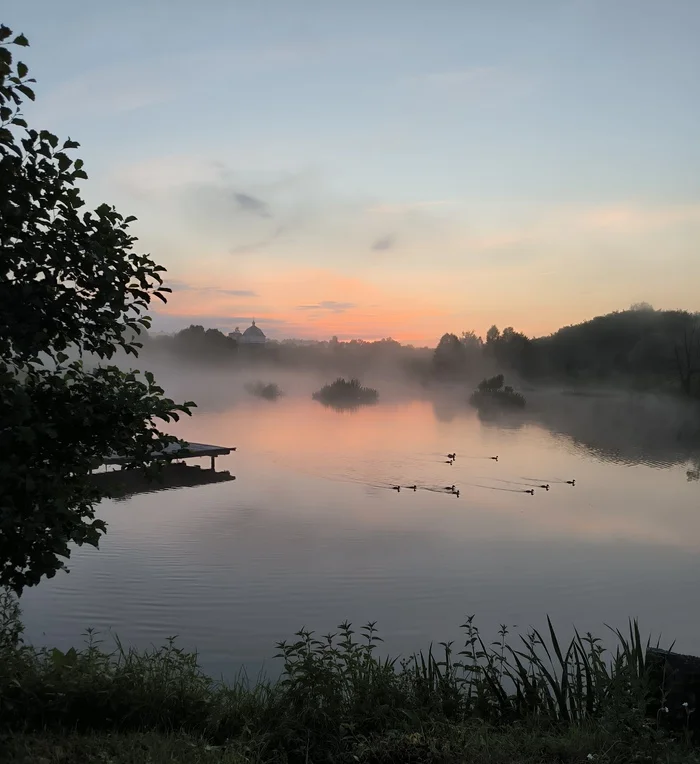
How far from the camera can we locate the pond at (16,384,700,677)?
9820 mm

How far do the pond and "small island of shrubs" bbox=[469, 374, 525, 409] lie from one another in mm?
39020

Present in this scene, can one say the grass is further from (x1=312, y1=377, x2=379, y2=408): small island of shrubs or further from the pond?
(x1=312, y1=377, x2=379, y2=408): small island of shrubs

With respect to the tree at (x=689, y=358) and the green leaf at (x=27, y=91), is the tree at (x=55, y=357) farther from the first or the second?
the tree at (x=689, y=358)

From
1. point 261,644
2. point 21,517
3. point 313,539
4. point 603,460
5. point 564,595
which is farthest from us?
point 603,460

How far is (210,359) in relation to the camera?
449 feet

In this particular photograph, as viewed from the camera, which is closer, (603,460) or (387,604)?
(387,604)

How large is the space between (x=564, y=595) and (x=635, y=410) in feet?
196

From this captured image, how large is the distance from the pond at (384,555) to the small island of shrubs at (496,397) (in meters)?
39.0

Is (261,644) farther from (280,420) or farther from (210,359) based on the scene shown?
(210,359)

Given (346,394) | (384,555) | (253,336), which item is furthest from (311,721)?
(253,336)

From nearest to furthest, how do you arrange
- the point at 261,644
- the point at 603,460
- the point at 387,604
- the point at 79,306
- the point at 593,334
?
the point at 79,306, the point at 261,644, the point at 387,604, the point at 603,460, the point at 593,334

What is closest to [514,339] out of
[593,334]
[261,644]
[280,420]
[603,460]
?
[593,334]

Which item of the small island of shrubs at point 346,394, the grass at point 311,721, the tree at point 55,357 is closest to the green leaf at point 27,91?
the tree at point 55,357

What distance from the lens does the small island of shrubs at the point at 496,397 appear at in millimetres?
69750
